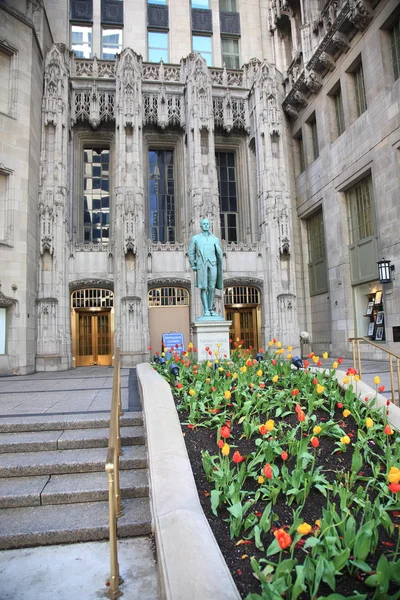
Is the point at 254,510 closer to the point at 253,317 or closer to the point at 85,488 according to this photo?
the point at 85,488

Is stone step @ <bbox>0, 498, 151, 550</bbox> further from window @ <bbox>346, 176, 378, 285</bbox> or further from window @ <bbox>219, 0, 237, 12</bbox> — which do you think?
window @ <bbox>219, 0, 237, 12</bbox>

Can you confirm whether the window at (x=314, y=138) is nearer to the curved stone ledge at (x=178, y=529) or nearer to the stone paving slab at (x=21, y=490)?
the curved stone ledge at (x=178, y=529)

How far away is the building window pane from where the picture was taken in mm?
17188

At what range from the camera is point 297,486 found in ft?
12.2

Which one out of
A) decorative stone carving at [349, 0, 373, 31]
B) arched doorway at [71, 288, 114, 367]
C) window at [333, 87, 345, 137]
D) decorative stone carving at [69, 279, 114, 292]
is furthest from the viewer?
arched doorway at [71, 288, 114, 367]

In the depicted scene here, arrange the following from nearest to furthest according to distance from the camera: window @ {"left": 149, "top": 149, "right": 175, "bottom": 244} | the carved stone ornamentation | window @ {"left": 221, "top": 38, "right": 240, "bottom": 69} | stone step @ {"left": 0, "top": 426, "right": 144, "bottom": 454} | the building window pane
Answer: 1. stone step @ {"left": 0, "top": 426, "right": 144, "bottom": 454}
2. the building window pane
3. the carved stone ornamentation
4. window @ {"left": 149, "top": 149, "right": 175, "bottom": 244}
5. window @ {"left": 221, "top": 38, "right": 240, "bottom": 69}

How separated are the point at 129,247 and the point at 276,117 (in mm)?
10764

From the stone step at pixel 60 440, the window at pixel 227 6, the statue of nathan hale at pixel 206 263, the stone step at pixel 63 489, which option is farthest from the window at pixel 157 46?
the stone step at pixel 63 489

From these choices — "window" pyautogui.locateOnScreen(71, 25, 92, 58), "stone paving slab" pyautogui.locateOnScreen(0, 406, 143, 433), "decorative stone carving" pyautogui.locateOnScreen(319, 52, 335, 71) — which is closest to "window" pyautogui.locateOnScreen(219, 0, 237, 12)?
"window" pyautogui.locateOnScreen(71, 25, 92, 58)

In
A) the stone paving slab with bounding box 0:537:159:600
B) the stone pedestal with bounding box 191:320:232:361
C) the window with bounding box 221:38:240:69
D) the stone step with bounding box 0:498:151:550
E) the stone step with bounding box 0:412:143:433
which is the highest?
the window with bounding box 221:38:240:69

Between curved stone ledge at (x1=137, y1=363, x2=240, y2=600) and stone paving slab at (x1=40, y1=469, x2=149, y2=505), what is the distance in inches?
19.1

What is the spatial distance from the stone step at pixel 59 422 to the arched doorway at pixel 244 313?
621 inches

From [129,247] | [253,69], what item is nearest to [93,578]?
[129,247]

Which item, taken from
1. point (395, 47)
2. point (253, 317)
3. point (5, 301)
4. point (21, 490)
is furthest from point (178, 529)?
point (253, 317)
